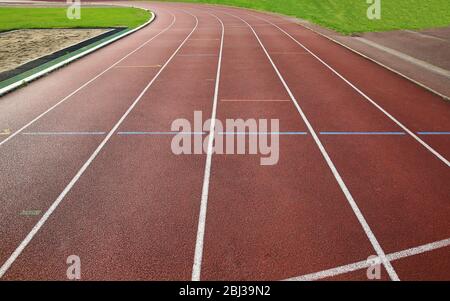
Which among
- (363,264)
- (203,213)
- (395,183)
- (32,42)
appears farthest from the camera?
(32,42)

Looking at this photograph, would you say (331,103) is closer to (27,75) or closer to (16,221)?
(16,221)

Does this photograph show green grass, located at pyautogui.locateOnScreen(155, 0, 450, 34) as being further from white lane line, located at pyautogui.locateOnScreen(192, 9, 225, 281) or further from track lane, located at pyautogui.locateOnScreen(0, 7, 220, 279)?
track lane, located at pyautogui.locateOnScreen(0, 7, 220, 279)

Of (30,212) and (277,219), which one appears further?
(30,212)

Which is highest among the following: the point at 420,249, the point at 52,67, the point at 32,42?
the point at 32,42

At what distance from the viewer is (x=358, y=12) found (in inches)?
1436

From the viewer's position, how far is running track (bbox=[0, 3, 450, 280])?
4570 mm

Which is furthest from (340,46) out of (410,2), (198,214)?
(410,2)

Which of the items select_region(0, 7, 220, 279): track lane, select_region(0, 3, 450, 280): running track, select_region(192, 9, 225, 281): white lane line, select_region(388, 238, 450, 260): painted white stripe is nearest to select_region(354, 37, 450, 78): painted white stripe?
select_region(0, 3, 450, 280): running track

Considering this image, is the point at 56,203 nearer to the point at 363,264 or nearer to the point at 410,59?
the point at 363,264

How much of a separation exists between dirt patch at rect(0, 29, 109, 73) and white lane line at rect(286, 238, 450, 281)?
13695 millimetres

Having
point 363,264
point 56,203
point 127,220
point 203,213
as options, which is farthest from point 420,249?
point 56,203

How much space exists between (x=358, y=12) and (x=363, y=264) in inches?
1476

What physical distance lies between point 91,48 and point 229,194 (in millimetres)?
14316

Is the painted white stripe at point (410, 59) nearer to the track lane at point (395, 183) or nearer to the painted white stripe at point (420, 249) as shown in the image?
the track lane at point (395, 183)
